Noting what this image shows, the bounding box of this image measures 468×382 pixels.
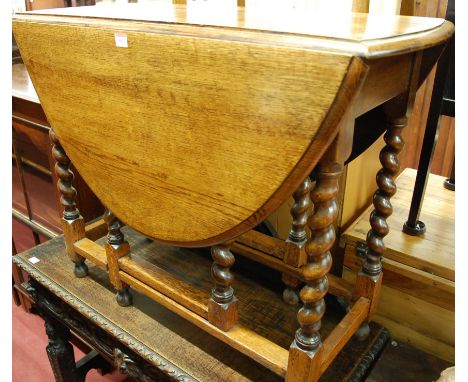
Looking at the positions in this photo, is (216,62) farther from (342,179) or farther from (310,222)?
(342,179)

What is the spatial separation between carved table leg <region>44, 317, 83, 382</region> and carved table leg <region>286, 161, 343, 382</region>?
0.85 meters

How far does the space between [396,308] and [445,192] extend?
437 millimetres

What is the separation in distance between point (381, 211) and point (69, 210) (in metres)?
0.81

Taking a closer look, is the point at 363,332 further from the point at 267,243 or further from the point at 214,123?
the point at 214,123

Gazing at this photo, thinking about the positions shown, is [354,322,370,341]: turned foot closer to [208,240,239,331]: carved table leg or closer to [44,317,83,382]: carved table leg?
[208,240,239,331]: carved table leg

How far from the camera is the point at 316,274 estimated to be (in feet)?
2.33

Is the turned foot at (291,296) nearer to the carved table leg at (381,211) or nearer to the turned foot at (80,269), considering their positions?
the carved table leg at (381,211)

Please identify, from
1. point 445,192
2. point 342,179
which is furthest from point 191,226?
point 445,192

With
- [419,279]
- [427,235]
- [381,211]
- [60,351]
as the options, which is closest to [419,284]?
[419,279]

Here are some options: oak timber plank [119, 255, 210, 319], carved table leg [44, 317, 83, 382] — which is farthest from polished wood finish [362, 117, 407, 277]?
carved table leg [44, 317, 83, 382]

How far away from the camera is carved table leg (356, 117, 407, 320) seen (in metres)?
0.86

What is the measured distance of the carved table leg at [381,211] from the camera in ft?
2.82

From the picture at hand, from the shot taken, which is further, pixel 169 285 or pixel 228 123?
pixel 169 285

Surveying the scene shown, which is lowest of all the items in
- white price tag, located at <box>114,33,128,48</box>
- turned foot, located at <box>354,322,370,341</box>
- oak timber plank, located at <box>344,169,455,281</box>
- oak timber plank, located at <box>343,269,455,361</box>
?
oak timber plank, located at <box>343,269,455,361</box>
